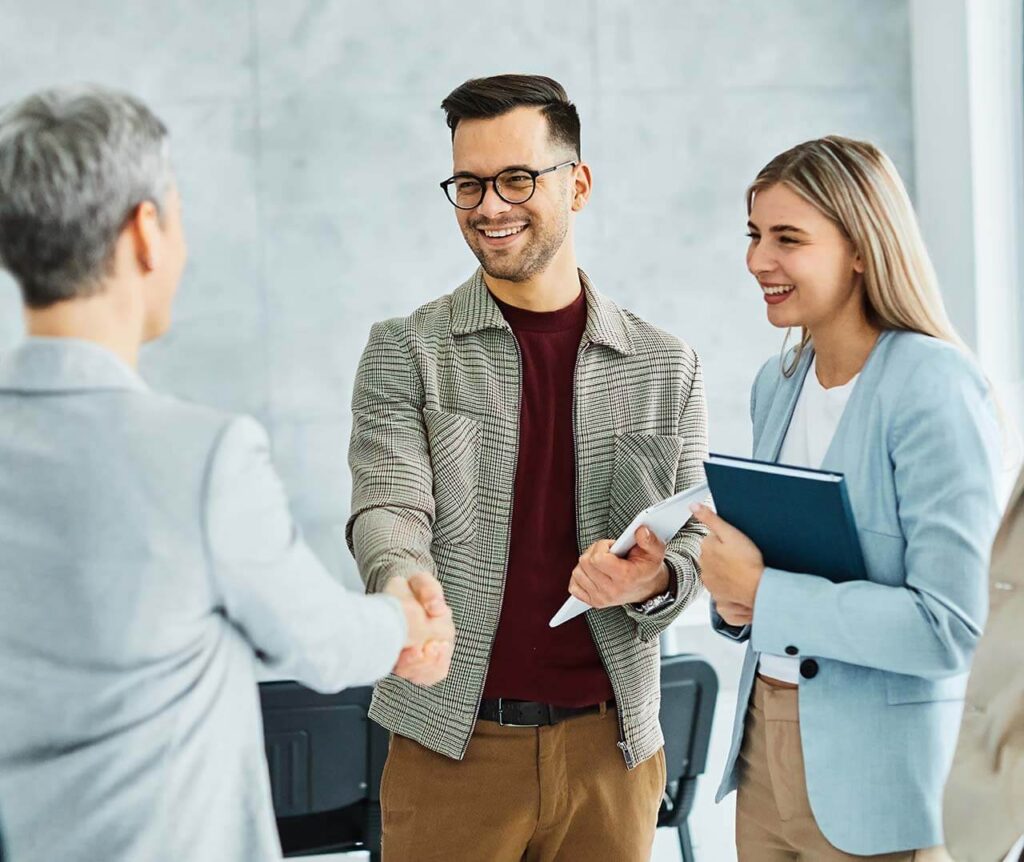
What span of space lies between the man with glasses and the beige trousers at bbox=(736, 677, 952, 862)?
0.25 m

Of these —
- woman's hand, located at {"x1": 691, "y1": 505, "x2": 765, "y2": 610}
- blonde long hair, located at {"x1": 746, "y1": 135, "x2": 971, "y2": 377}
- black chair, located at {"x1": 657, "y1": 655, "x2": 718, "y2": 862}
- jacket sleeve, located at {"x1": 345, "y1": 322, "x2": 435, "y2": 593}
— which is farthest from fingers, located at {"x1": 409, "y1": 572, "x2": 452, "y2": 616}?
black chair, located at {"x1": 657, "y1": 655, "x2": 718, "y2": 862}

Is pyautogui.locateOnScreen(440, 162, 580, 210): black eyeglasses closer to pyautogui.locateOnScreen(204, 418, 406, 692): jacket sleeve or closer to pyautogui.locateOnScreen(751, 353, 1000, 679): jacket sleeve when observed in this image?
pyautogui.locateOnScreen(751, 353, 1000, 679): jacket sleeve

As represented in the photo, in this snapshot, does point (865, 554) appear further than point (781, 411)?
No

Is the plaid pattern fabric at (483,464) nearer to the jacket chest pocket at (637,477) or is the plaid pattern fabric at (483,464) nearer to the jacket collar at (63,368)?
the jacket chest pocket at (637,477)

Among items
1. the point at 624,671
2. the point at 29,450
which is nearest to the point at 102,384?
the point at 29,450

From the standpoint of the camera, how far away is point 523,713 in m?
2.03

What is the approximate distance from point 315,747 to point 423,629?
1.19 metres

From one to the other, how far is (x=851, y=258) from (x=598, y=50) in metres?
2.92

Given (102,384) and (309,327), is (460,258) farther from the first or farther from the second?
(102,384)

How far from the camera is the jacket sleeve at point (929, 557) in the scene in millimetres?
1596

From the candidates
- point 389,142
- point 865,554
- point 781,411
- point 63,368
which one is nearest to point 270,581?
point 63,368


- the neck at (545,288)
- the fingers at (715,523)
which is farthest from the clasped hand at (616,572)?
the neck at (545,288)

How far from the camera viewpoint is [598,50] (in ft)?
14.7

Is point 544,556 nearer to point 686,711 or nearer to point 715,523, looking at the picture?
point 715,523
